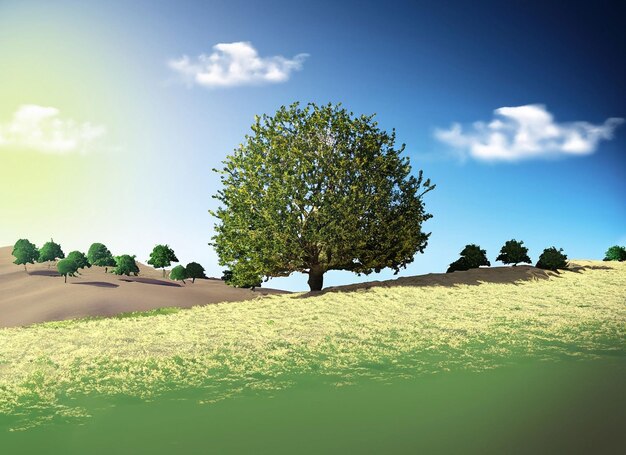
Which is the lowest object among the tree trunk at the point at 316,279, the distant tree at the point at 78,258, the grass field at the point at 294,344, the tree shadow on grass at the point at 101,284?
the grass field at the point at 294,344

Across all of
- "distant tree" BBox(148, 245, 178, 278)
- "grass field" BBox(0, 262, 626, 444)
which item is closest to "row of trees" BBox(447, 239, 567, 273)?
"grass field" BBox(0, 262, 626, 444)

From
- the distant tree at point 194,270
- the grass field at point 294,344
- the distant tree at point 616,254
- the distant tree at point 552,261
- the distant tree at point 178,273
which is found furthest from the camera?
the distant tree at point 616,254

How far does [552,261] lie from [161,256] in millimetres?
27044

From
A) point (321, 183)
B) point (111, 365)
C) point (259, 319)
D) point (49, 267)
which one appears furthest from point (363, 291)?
point (49, 267)

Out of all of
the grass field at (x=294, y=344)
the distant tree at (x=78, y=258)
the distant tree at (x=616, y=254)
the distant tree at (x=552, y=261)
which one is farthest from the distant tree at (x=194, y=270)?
the distant tree at (x=616, y=254)

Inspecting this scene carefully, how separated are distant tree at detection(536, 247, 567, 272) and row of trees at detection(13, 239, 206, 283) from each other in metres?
23.3

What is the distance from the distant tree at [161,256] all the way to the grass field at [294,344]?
16.5 m

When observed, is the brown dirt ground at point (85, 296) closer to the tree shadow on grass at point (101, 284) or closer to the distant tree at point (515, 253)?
the tree shadow on grass at point (101, 284)

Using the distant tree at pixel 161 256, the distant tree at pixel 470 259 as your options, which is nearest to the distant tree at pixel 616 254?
the distant tree at pixel 470 259

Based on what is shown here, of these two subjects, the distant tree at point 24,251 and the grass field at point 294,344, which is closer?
the grass field at point 294,344

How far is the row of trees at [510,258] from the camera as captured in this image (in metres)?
34.5

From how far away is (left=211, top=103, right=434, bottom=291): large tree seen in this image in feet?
91.6

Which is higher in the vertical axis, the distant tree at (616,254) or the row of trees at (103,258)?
the distant tree at (616,254)

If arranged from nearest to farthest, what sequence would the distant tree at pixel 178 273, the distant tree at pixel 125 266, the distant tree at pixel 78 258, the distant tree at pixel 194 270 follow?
the distant tree at pixel 78 258
the distant tree at pixel 125 266
the distant tree at pixel 178 273
the distant tree at pixel 194 270
